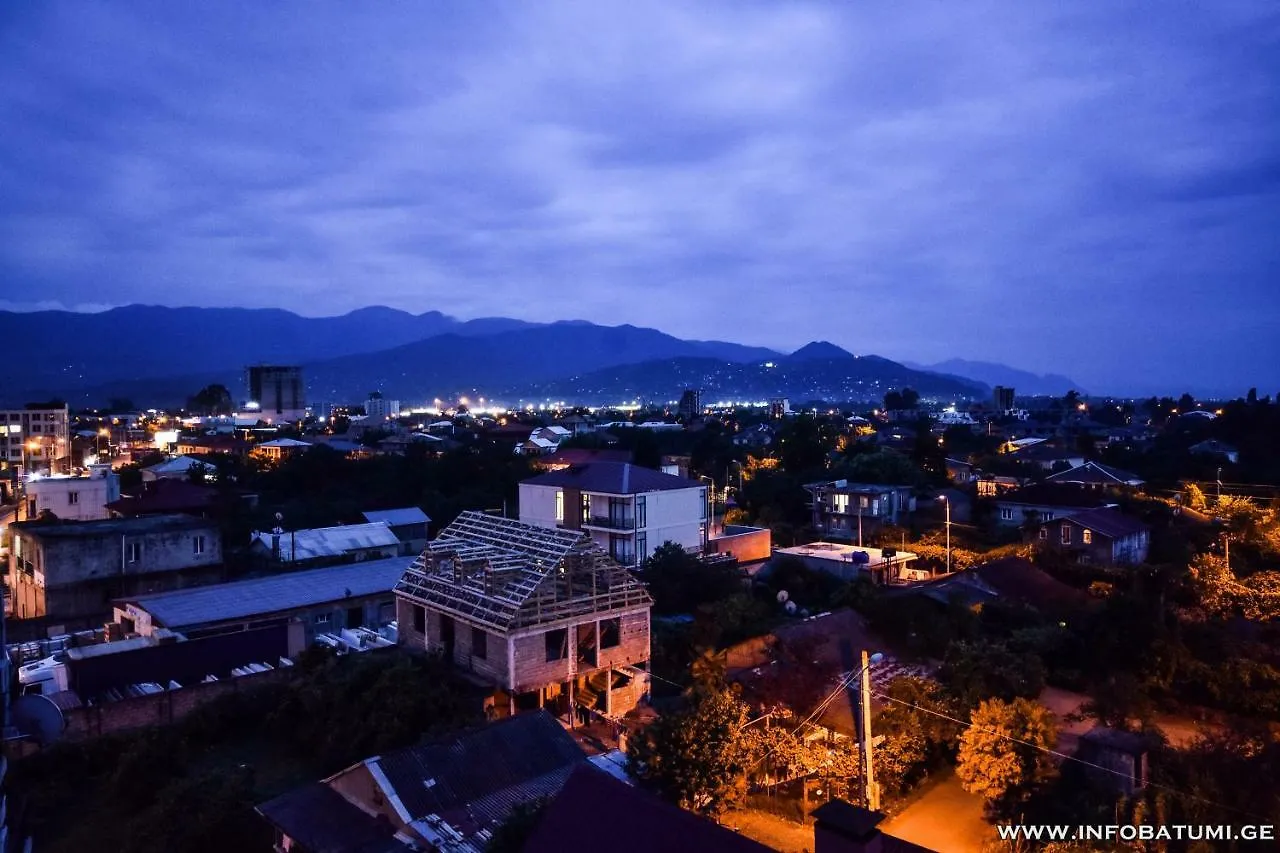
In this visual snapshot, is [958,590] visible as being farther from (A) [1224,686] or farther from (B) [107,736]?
(B) [107,736]

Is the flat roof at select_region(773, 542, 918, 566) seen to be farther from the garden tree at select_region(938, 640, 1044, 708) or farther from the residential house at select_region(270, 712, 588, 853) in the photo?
the residential house at select_region(270, 712, 588, 853)

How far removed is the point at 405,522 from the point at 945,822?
86.4 ft

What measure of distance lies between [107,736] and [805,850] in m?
12.3

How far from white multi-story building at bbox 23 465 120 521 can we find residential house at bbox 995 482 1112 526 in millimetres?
37541

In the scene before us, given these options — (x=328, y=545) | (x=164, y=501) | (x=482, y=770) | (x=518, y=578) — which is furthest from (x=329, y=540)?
(x=482, y=770)

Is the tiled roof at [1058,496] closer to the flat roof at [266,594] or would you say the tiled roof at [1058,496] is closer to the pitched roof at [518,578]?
the pitched roof at [518,578]

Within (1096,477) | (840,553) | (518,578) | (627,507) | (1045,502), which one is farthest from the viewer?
(1096,477)

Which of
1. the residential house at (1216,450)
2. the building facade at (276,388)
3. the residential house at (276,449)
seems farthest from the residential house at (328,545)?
the building facade at (276,388)

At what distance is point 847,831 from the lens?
6.99m

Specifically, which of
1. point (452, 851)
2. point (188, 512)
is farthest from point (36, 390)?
point (452, 851)

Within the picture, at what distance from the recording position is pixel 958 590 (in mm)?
21312

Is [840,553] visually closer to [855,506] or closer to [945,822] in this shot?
[855,506]

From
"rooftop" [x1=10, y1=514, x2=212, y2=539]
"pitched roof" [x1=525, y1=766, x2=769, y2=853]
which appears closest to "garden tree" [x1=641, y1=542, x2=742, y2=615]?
"pitched roof" [x1=525, y1=766, x2=769, y2=853]

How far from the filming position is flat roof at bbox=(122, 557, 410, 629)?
66.1ft
